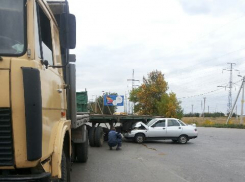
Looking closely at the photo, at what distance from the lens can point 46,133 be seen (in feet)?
10.4

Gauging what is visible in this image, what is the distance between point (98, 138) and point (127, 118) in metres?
3.75

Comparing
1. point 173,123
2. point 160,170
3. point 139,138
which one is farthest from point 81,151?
point 173,123

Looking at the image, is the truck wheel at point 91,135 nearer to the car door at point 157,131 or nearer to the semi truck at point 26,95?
the car door at point 157,131

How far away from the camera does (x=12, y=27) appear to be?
2959mm

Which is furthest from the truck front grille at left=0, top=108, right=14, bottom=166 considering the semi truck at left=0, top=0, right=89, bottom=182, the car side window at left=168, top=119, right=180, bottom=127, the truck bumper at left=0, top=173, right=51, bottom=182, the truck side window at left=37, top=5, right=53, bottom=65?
the car side window at left=168, top=119, right=180, bottom=127

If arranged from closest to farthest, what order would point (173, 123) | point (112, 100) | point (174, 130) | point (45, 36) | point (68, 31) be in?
point (68, 31), point (45, 36), point (174, 130), point (173, 123), point (112, 100)

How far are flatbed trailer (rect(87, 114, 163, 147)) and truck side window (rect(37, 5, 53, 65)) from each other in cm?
1233

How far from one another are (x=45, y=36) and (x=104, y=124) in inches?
607

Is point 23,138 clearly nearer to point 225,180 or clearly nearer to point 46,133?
point 46,133

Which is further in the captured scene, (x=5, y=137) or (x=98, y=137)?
(x=98, y=137)

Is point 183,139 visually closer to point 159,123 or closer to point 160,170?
point 159,123

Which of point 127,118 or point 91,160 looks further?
point 127,118

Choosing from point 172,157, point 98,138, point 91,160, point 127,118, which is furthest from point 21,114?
point 127,118

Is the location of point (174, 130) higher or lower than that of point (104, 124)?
lower
